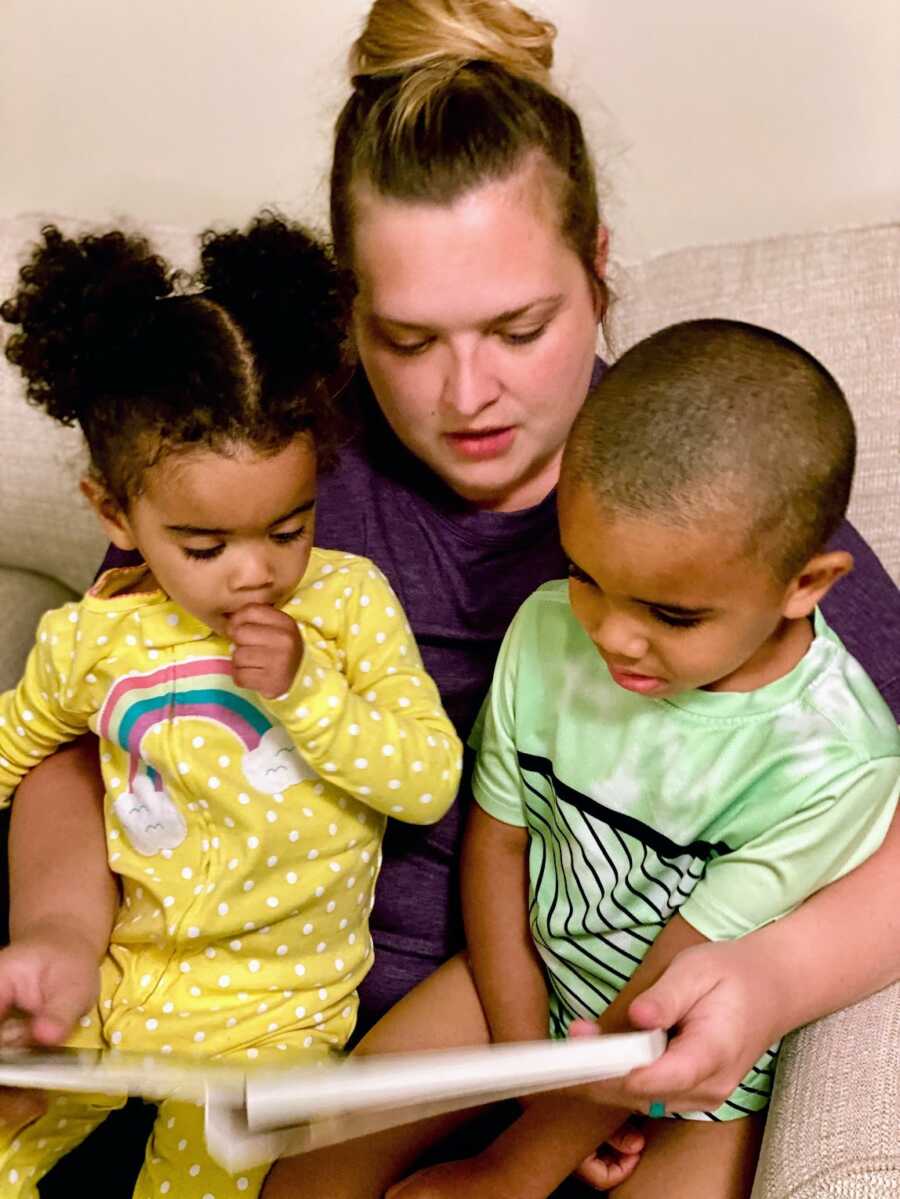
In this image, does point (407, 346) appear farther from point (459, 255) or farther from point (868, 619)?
point (868, 619)

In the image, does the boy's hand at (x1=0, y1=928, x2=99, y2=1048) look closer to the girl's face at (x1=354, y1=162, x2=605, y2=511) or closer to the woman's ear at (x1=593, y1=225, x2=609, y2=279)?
the girl's face at (x1=354, y1=162, x2=605, y2=511)

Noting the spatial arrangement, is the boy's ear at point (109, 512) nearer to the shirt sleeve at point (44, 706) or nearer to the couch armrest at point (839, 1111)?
the shirt sleeve at point (44, 706)

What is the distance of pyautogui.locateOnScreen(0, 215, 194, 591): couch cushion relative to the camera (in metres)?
1.61

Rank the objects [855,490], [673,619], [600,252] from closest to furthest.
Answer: [673,619] → [600,252] → [855,490]

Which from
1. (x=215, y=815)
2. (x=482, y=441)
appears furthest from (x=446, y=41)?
(x=215, y=815)

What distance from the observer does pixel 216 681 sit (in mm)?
1053

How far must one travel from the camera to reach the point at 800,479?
2.77ft

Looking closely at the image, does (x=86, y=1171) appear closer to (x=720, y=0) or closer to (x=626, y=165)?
(x=626, y=165)

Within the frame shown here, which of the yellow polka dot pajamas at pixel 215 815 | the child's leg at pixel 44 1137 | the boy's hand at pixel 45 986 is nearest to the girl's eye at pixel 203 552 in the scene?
the yellow polka dot pajamas at pixel 215 815

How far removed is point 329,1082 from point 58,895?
1.41 ft

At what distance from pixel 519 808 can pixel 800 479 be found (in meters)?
0.40

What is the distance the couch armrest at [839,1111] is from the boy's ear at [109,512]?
630 millimetres

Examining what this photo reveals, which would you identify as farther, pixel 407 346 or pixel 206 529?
pixel 407 346

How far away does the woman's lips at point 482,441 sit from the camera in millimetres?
1139
